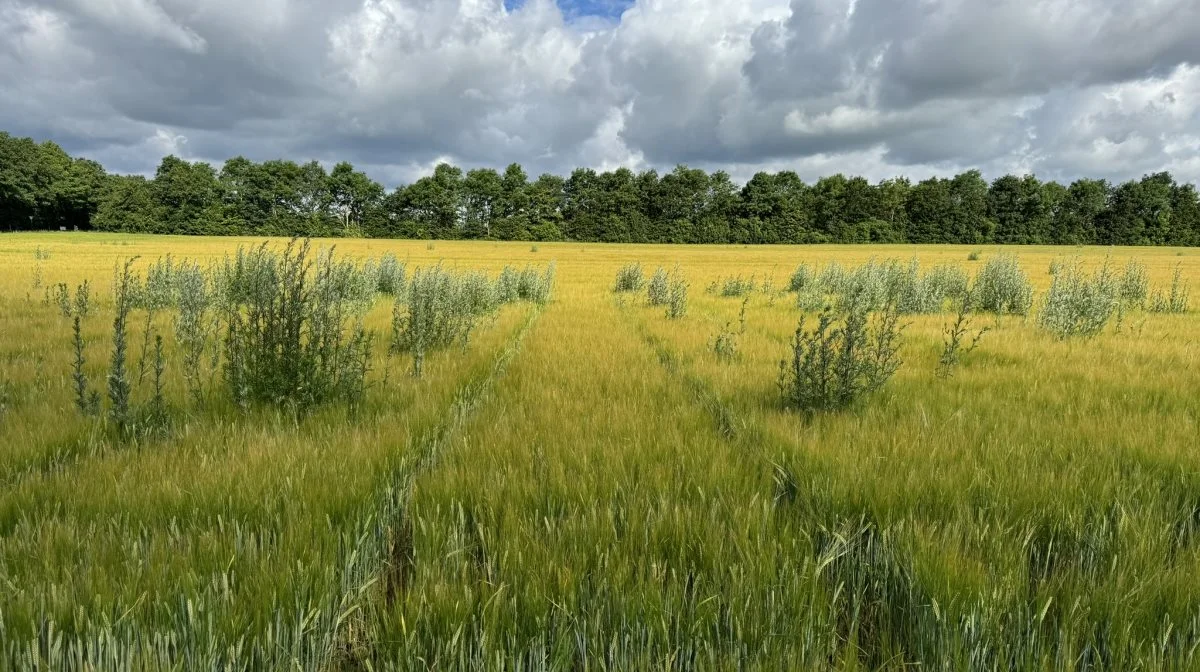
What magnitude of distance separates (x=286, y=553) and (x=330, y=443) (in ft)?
4.16

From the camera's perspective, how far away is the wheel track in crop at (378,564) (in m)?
1.49

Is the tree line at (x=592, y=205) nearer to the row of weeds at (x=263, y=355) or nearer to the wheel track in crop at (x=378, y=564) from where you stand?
the row of weeds at (x=263, y=355)

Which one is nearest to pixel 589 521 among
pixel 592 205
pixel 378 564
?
pixel 378 564

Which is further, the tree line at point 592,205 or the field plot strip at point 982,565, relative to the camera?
the tree line at point 592,205

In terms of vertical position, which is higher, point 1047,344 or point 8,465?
point 1047,344

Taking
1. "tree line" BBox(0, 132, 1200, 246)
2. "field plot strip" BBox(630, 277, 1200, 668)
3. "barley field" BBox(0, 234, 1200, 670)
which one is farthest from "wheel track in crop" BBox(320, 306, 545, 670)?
"tree line" BBox(0, 132, 1200, 246)

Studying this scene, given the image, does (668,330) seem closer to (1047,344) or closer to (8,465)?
(1047,344)

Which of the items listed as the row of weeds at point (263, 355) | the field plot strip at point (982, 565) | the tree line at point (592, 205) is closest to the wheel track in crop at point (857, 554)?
the field plot strip at point (982, 565)

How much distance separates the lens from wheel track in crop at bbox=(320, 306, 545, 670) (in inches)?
58.7

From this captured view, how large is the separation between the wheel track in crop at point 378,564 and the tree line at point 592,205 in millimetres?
74992

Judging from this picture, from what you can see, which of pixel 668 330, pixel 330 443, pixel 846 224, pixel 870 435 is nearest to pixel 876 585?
pixel 870 435

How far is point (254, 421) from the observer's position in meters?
3.48

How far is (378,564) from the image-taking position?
181 centimetres

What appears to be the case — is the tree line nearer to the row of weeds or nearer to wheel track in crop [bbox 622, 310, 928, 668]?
the row of weeds
